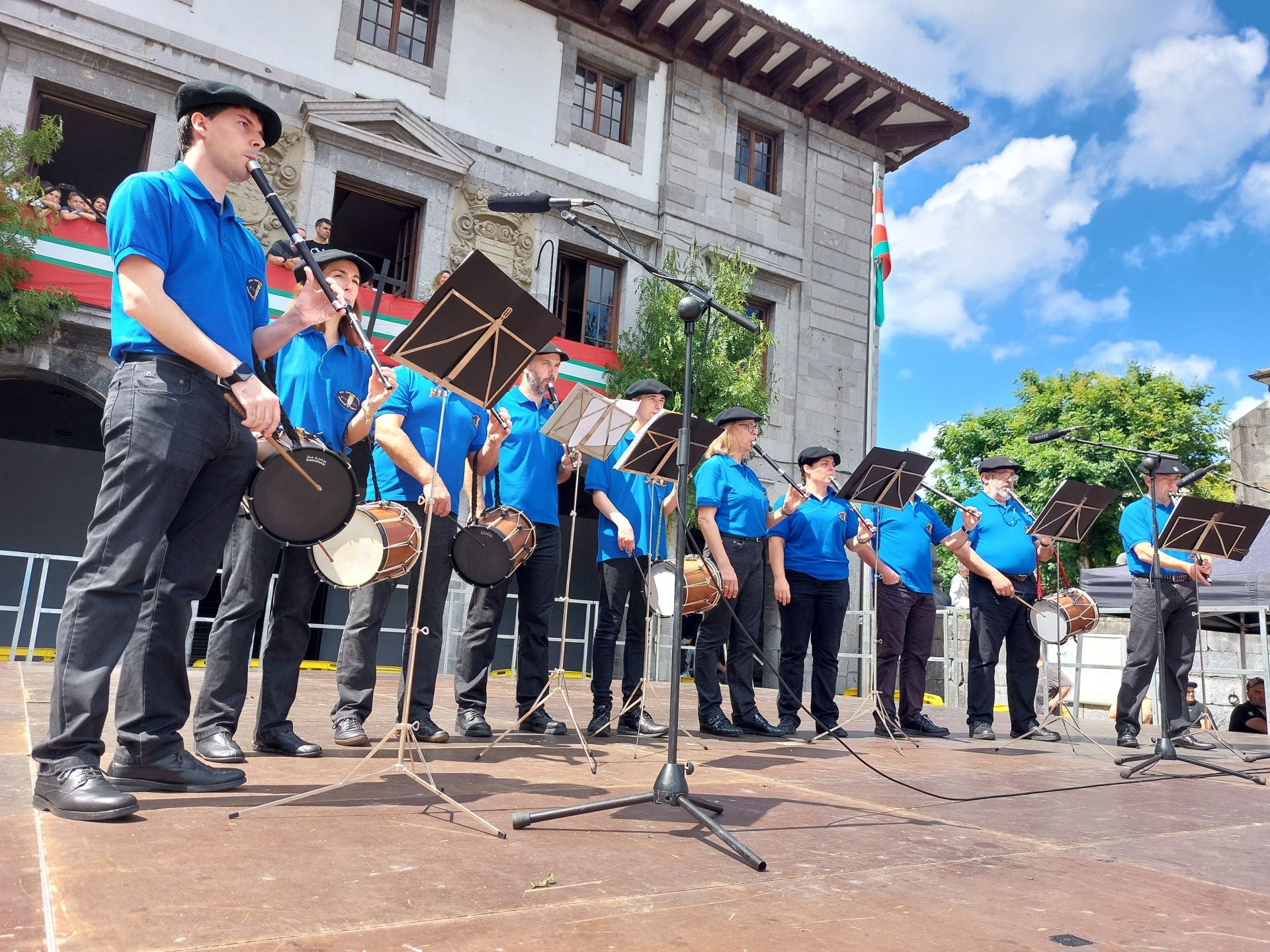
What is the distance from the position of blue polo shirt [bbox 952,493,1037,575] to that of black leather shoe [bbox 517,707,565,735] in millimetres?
3824

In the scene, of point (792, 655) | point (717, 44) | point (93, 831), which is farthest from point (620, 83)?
point (93, 831)

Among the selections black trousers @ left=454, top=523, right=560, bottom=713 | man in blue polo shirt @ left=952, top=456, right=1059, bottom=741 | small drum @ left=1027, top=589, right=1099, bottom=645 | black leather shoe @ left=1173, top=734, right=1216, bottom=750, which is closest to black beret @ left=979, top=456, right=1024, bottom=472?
man in blue polo shirt @ left=952, top=456, right=1059, bottom=741

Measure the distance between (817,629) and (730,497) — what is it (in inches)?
50.9

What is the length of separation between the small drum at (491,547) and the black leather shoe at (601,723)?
1.38 metres

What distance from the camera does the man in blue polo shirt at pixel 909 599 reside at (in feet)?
23.6

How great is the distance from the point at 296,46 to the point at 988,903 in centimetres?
1485

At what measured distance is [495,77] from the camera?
15.4 meters

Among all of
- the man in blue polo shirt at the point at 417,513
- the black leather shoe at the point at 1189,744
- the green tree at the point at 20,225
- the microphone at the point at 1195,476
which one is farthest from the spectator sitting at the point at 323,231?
the black leather shoe at the point at 1189,744

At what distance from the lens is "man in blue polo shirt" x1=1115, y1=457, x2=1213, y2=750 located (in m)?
7.23

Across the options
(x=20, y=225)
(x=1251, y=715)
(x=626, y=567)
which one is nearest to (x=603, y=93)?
(x=20, y=225)

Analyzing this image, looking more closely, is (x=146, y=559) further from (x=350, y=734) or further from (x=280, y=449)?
(x=350, y=734)

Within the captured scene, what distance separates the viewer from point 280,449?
308cm

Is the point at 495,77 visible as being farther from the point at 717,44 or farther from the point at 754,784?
the point at 754,784

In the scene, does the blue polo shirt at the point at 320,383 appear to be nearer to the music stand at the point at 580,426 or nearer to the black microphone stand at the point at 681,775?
the music stand at the point at 580,426
